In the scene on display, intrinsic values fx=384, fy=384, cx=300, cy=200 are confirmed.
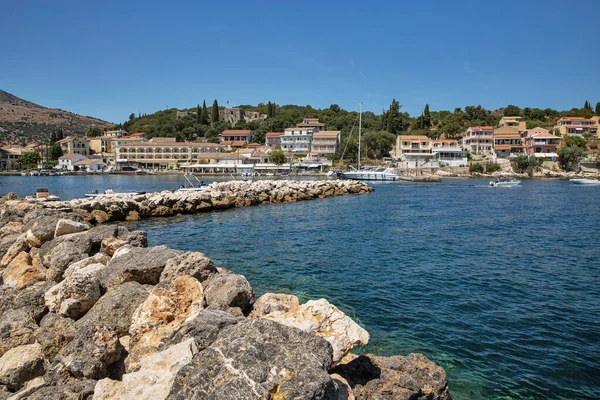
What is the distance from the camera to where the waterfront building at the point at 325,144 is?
102 meters

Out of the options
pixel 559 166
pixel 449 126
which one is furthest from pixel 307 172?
pixel 559 166

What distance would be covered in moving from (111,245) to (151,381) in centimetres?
806

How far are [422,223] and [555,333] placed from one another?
15801 millimetres

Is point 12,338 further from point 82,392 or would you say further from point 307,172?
point 307,172

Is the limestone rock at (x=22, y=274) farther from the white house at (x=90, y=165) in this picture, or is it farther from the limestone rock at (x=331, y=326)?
the white house at (x=90, y=165)

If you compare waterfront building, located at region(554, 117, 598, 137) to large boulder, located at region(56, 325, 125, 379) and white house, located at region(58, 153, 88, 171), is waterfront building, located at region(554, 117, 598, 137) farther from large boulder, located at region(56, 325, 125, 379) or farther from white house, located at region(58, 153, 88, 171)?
white house, located at region(58, 153, 88, 171)

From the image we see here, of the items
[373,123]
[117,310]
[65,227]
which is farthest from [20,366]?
[373,123]

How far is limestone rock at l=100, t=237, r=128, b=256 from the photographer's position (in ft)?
36.6

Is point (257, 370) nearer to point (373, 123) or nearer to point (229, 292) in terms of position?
point (229, 292)

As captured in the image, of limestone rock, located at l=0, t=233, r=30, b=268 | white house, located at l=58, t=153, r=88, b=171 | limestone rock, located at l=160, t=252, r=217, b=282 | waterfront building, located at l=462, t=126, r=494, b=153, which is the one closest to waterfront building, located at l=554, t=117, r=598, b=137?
waterfront building, located at l=462, t=126, r=494, b=153

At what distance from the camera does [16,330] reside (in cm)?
666

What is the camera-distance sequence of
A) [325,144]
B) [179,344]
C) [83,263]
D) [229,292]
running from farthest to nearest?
[325,144] < [83,263] < [229,292] < [179,344]

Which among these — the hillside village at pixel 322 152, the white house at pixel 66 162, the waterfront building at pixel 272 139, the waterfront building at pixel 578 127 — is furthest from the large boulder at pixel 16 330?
the waterfront building at pixel 578 127

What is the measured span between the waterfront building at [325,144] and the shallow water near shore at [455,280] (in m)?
76.6
